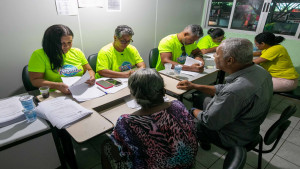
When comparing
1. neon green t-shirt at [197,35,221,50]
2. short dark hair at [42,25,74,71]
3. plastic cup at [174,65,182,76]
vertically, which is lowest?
plastic cup at [174,65,182,76]

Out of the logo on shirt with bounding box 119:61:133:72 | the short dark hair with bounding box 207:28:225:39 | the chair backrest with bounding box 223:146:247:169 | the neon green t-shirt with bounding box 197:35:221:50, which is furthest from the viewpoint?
the neon green t-shirt with bounding box 197:35:221:50

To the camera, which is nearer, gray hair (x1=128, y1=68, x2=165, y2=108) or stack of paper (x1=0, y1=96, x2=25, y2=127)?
gray hair (x1=128, y1=68, x2=165, y2=108)

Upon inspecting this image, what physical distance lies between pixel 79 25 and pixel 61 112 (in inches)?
64.1

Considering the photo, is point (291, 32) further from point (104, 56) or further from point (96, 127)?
point (96, 127)

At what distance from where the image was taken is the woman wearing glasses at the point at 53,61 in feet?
5.39

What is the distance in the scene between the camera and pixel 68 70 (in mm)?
1859

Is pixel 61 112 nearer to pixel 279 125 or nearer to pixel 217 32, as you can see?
pixel 279 125

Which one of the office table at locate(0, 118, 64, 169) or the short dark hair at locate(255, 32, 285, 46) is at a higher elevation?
the short dark hair at locate(255, 32, 285, 46)

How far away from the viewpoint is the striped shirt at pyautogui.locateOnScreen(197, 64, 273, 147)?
3.76 feet

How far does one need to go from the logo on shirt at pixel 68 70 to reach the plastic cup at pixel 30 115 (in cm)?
67

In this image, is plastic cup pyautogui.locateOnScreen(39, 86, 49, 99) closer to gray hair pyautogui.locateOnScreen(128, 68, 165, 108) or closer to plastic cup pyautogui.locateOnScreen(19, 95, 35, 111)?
plastic cup pyautogui.locateOnScreen(19, 95, 35, 111)

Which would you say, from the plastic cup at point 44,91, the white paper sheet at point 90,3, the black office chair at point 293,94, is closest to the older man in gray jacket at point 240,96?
the plastic cup at point 44,91

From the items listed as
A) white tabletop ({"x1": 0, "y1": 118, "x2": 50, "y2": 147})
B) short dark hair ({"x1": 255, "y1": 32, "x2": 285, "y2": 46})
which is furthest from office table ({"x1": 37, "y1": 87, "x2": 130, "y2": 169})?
short dark hair ({"x1": 255, "y1": 32, "x2": 285, "y2": 46})

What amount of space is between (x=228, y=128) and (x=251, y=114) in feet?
0.71
